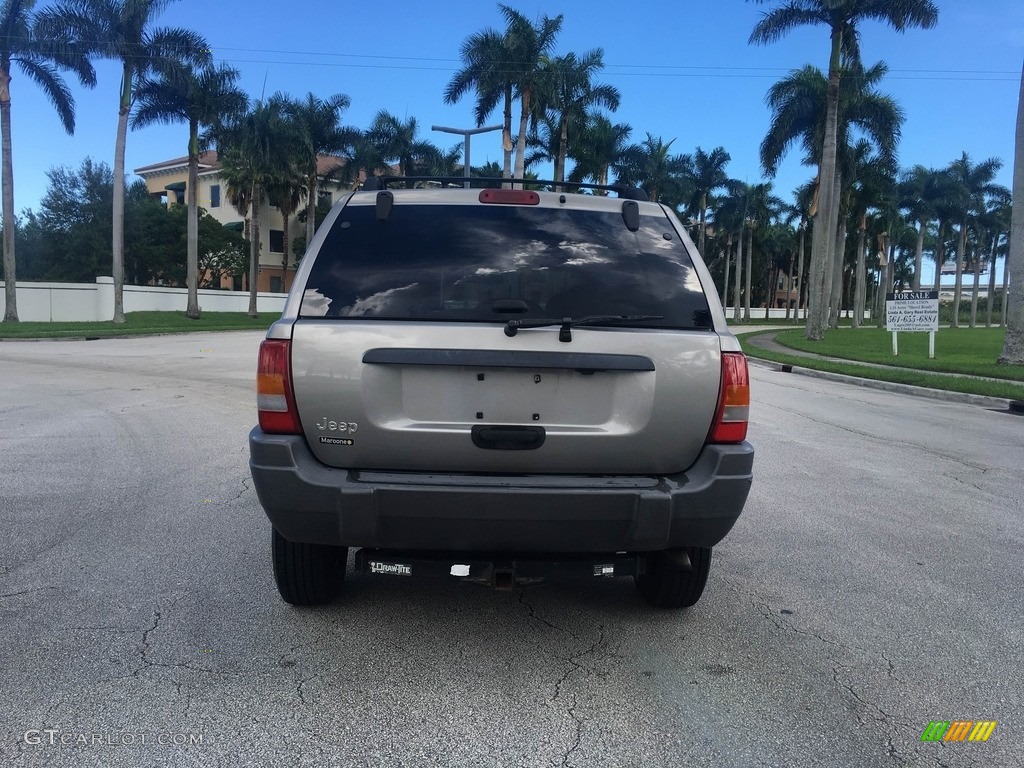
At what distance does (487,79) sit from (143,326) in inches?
785

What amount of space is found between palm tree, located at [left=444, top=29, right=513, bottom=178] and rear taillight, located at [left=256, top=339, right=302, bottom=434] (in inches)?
1455

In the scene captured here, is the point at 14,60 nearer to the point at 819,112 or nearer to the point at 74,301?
the point at 74,301

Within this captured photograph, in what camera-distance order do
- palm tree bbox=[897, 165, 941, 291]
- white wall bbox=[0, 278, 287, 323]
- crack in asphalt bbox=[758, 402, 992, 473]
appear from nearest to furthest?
1. crack in asphalt bbox=[758, 402, 992, 473]
2. white wall bbox=[0, 278, 287, 323]
3. palm tree bbox=[897, 165, 941, 291]

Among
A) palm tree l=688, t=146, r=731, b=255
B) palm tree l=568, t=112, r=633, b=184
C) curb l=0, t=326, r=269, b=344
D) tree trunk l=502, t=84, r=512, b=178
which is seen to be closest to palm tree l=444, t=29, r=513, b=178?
tree trunk l=502, t=84, r=512, b=178

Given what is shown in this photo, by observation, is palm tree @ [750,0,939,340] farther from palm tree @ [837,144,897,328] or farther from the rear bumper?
the rear bumper

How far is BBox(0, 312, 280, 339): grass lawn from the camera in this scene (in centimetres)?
2670

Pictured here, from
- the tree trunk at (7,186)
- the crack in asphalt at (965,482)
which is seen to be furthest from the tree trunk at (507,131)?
the crack in asphalt at (965,482)

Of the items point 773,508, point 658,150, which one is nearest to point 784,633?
point 773,508

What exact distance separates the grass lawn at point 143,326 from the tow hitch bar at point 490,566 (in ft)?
86.9

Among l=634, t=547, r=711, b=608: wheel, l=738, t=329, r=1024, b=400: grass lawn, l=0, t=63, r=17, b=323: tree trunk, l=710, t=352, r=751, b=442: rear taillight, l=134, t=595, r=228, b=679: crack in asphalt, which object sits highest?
l=0, t=63, r=17, b=323: tree trunk

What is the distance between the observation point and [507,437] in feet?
10.4

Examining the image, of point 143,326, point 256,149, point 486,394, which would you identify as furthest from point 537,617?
point 256,149

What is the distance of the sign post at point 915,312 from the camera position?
73.2 ft

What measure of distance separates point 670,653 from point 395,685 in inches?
49.4
